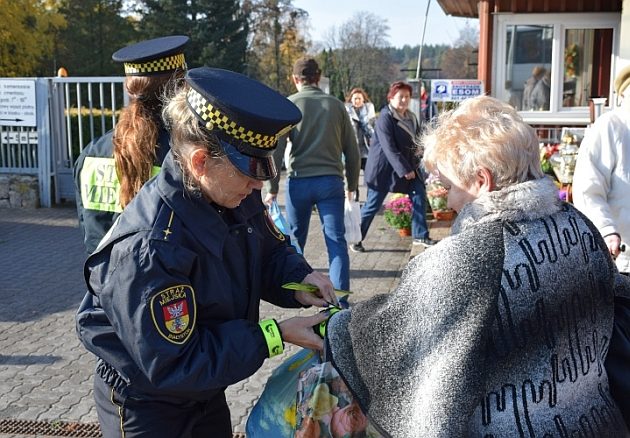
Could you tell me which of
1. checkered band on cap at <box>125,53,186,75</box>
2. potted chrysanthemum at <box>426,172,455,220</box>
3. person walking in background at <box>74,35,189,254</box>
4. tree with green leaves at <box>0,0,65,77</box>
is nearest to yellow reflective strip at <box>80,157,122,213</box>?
person walking in background at <box>74,35,189,254</box>

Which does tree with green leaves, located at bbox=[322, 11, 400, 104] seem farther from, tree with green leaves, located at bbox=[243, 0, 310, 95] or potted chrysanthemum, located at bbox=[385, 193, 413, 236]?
potted chrysanthemum, located at bbox=[385, 193, 413, 236]

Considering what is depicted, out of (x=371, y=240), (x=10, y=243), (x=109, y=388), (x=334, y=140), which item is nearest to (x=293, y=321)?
(x=109, y=388)

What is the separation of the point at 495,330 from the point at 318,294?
73cm

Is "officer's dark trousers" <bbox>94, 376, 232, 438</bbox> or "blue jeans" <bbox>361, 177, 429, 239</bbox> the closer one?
"officer's dark trousers" <bbox>94, 376, 232, 438</bbox>

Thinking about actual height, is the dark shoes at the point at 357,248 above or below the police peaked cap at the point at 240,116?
below

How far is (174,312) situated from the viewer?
1.81 metres

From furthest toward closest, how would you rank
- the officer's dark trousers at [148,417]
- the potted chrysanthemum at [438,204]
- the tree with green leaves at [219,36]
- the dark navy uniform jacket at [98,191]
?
1. the tree with green leaves at [219,36]
2. the potted chrysanthemum at [438,204]
3. the dark navy uniform jacket at [98,191]
4. the officer's dark trousers at [148,417]

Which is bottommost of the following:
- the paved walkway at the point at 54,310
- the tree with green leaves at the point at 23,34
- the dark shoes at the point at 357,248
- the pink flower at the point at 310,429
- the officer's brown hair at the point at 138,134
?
the paved walkway at the point at 54,310

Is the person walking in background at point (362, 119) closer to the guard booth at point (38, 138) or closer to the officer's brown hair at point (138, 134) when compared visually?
the guard booth at point (38, 138)

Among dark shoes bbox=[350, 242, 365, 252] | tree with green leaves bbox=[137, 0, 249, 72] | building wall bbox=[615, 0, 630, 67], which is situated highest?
tree with green leaves bbox=[137, 0, 249, 72]

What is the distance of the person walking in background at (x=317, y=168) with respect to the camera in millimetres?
5773

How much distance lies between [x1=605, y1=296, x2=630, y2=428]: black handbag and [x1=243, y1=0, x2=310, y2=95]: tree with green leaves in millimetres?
36709

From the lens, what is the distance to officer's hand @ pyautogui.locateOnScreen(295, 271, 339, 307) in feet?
7.54

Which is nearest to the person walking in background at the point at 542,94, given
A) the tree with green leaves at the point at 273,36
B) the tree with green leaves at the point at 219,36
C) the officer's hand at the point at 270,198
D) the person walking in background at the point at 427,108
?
the person walking in background at the point at 427,108
